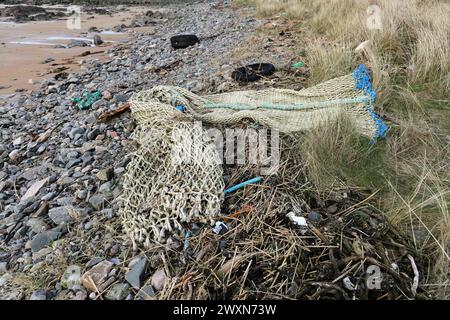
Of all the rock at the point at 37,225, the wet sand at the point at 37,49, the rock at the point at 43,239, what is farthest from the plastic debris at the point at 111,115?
the wet sand at the point at 37,49

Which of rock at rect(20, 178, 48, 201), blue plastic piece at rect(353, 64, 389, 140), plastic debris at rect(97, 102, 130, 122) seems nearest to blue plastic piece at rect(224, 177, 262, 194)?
blue plastic piece at rect(353, 64, 389, 140)

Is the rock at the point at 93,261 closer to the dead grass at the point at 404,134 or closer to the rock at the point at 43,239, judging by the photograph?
the rock at the point at 43,239

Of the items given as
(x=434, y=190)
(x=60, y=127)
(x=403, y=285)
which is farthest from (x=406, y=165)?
(x=60, y=127)

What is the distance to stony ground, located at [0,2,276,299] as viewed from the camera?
5.81ft

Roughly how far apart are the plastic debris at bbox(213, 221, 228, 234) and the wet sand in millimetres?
5197

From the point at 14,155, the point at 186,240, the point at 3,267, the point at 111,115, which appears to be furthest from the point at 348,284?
the point at 14,155

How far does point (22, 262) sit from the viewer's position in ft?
6.55

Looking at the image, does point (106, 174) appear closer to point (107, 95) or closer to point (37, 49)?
point (107, 95)

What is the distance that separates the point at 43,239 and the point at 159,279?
0.92 m

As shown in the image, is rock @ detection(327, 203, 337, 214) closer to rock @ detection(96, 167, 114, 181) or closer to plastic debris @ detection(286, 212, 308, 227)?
plastic debris @ detection(286, 212, 308, 227)

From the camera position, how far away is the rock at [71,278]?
174 cm

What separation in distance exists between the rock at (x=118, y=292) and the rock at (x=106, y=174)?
1.03 metres

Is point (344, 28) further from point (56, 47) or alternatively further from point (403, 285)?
point (56, 47)

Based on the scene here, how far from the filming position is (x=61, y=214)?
2.28 meters
